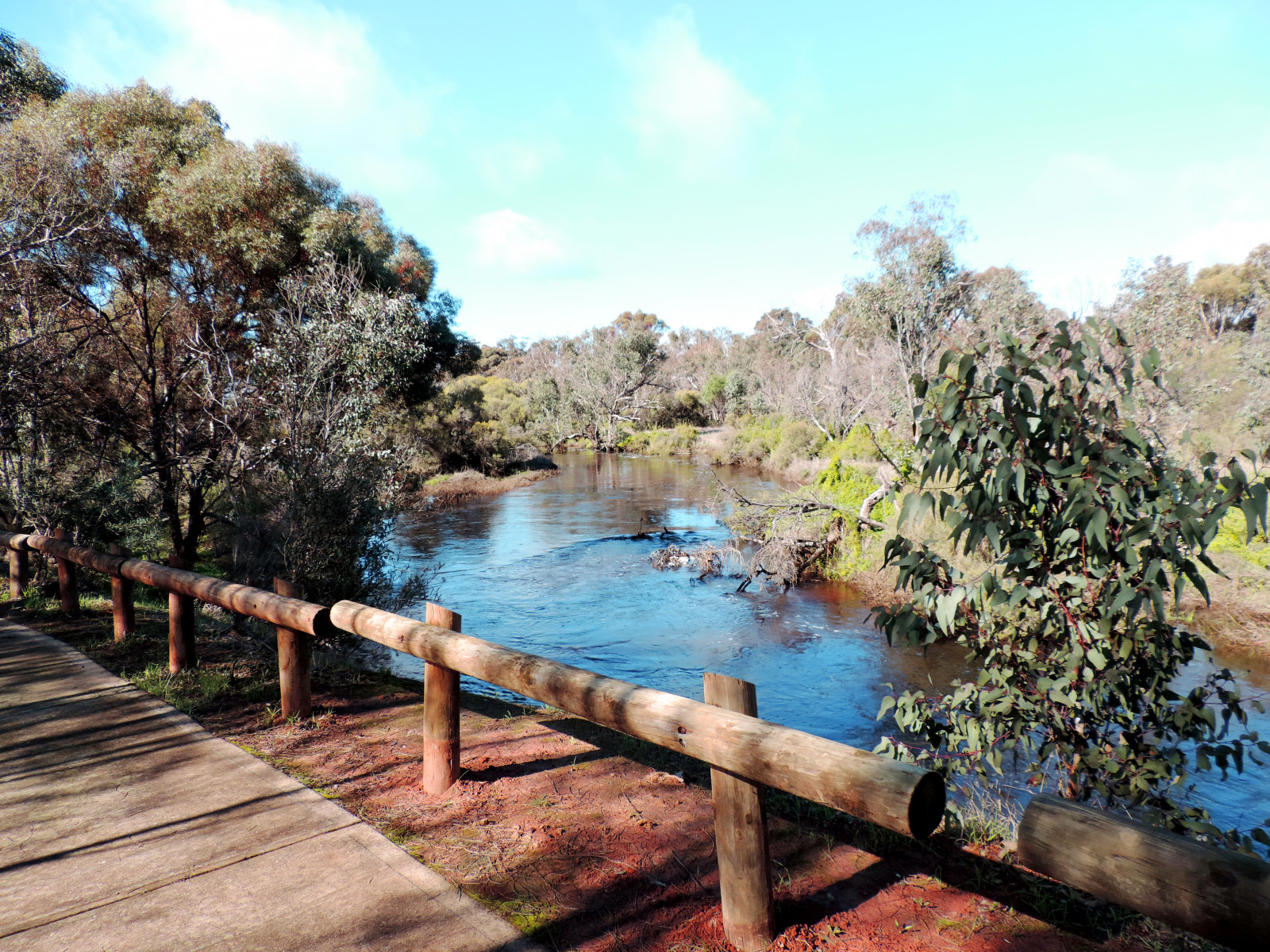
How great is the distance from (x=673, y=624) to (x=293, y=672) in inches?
338

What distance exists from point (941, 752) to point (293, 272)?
11.1 m

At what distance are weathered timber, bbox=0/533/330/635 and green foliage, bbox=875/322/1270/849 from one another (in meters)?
3.18

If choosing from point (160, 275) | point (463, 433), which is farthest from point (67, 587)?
point (463, 433)

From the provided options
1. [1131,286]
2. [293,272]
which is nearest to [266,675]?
[293,272]

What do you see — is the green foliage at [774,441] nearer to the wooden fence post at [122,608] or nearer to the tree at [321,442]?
the tree at [321,442]

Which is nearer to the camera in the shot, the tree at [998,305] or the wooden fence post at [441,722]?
the wooden fence post at [441,722]

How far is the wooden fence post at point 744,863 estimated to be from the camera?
2607 millimetres

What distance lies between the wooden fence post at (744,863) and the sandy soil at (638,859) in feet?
0.31

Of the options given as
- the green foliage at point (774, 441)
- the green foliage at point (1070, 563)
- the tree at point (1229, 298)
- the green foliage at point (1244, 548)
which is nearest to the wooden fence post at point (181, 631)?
the green foliage at point (1070, 563)

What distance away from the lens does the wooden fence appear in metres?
1.68

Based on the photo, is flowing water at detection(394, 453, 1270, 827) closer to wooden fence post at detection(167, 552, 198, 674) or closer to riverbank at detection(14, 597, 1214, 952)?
wooden fence post at detection(167, 552, 198, 674)

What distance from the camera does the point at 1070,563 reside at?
10.5 feet

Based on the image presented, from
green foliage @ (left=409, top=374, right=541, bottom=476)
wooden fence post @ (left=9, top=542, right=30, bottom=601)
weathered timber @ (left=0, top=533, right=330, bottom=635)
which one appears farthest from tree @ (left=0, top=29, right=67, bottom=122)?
green foliage @ (left=409, top=374, right=541, bottom=476)

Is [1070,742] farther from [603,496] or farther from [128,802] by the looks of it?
[603,496]
